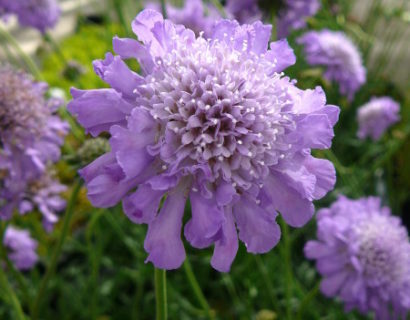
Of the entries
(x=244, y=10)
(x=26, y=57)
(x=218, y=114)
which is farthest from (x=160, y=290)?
(x=244, y=10)

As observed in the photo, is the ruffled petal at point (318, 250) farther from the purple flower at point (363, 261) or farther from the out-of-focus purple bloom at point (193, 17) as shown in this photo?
the out-of-focus purple bloom at point (193, 17)

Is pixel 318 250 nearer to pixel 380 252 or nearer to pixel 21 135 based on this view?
pixel 380 252

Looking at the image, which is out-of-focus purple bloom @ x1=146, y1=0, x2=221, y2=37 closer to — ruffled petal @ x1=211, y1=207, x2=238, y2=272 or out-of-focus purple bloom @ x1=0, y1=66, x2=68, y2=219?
out-of-focus purple bloom @ x1=0, y1=66, x2=68, y2=219

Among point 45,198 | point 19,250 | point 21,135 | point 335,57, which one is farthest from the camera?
point 335,57

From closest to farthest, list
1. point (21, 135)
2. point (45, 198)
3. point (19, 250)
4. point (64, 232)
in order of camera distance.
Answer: point (64, 232)
point (21, 135)
point (45, 198)
point (19, 250)

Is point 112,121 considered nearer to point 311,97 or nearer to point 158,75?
point 158,75

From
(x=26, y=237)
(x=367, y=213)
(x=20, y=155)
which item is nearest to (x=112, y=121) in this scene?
(x=20, y=155)

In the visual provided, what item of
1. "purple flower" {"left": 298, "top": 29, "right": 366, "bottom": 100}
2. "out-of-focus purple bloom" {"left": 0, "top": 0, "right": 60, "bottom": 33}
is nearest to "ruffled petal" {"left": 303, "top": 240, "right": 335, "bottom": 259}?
"purple flower" {"left": 298, "top": 29, "right": 366, "bottom": 100}

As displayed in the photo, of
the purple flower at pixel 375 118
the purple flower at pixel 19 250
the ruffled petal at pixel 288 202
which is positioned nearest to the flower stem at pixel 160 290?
the ruffled petal at pixel 288 202
